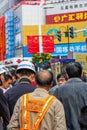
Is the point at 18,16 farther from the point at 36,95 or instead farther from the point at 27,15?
the point at 36,95

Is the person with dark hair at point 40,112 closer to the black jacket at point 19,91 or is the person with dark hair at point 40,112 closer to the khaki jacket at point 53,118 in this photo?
the khaki jacket at point 53,118

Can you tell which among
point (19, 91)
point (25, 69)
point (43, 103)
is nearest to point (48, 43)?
point (19, 91)

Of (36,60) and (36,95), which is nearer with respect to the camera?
(36,95)

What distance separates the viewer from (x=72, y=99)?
5754mm

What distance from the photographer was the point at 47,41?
5294 centimetres

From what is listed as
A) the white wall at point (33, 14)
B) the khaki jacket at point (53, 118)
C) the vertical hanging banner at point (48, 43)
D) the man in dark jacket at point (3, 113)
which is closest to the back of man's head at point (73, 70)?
the man in dark jacket at point (3, 113)

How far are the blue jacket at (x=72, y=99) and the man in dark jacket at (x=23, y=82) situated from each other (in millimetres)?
376

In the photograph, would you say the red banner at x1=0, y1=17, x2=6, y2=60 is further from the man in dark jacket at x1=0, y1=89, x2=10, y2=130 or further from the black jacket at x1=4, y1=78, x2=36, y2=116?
the man in dark jacket at x1=0, y1=89, x2=10, y2=130

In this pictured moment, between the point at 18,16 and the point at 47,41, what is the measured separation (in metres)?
28.5

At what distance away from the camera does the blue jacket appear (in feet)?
18.7

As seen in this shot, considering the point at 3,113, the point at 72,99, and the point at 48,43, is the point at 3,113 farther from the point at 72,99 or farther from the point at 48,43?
the point at 48,43

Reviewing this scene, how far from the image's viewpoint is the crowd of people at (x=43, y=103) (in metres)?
4.88

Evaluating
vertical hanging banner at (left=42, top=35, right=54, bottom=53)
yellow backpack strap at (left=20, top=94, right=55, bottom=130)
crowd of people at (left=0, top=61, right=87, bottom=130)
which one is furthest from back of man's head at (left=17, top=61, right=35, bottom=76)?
vertical hanging banner at (left=42, top=35, right=54, bottom=53)

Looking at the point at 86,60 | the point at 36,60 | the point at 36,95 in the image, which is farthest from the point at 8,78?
the point at 36,60
